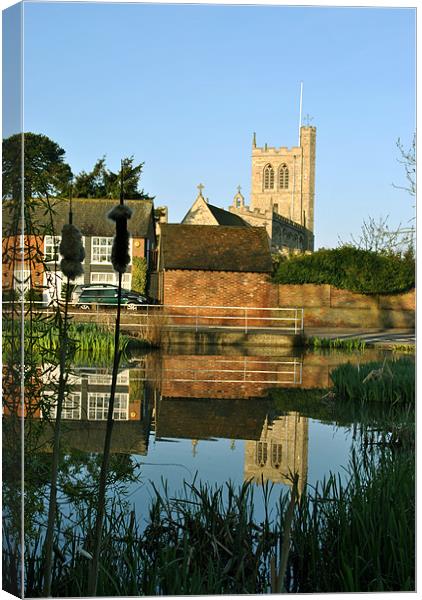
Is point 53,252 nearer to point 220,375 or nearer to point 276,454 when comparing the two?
point 276,454

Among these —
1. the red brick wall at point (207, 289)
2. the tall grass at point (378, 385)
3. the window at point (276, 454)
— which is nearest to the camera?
the window at point (276, 454)

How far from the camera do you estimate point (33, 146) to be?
2260 mm

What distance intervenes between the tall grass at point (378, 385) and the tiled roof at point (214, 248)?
475 inches

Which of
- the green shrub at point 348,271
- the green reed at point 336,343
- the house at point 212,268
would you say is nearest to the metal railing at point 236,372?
the green reed at point 336,343

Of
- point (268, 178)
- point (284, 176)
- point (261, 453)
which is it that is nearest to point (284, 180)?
point (284, 176)

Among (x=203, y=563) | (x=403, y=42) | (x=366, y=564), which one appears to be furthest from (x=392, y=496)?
(x=403, y=42)

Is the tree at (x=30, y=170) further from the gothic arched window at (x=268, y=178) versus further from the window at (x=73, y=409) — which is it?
the gothic arched window at (x=268, y=178)

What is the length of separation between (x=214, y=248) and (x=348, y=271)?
12.4 ft

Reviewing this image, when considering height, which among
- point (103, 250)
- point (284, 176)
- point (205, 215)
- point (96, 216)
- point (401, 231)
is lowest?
point (401, 231)

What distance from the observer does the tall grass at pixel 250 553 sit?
2285mm

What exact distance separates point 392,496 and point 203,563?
77 cm

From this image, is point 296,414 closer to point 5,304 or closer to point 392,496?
point 392,496

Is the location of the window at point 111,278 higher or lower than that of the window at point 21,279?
higher

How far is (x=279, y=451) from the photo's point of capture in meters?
5.43
